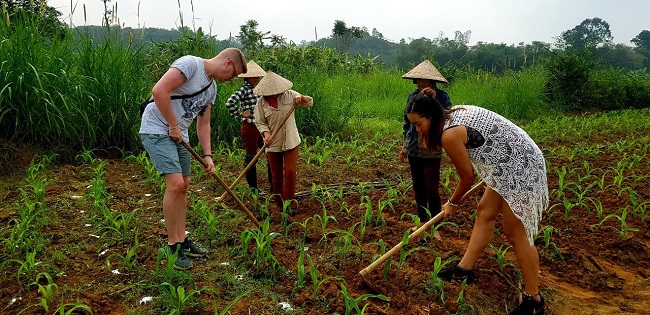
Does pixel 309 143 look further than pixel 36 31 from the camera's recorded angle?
Yes

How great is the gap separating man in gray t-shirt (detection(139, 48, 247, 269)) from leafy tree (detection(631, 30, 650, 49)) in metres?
57.5

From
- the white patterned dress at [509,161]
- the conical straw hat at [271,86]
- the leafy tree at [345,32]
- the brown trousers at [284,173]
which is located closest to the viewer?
the white patterned dress at [509,161]

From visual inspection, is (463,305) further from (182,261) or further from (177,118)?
(177,118)

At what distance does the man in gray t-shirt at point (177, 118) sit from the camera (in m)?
3.02

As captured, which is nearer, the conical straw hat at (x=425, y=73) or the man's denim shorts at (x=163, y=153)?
the man's denim shorts at (x=163, y=153)

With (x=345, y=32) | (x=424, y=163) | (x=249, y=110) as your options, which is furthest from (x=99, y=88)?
(x=345, y=32)

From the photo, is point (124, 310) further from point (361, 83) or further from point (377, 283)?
point (361, 83)

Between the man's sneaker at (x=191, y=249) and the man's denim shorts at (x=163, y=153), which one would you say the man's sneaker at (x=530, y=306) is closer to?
the man's sneaker at (x=191, y=249)

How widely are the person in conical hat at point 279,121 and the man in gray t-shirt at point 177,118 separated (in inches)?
37.6

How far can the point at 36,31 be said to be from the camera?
19.1 feet

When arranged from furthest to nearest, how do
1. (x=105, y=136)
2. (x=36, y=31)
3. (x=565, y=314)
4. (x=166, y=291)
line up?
(x=105, y=136), (x=36, y=31), (x=565, y=314), (x=166, y=291)

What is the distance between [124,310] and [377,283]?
150 centimetres

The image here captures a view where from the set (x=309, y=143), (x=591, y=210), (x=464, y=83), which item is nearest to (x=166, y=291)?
(x=591, y=210)

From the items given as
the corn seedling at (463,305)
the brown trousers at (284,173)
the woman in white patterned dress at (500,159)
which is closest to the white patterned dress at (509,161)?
the woman in white patterned dress at (500,159)
